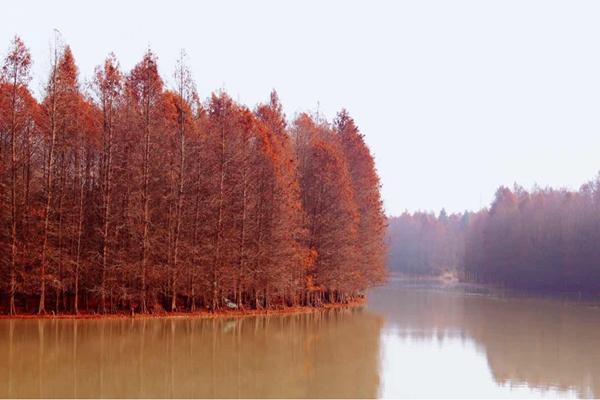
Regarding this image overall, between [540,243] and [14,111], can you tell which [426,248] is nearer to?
[540,243]

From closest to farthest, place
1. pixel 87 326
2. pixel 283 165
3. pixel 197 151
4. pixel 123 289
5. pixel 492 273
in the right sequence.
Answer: pixel 87 326
pixel 123 289
pixel 197 151
pixel 283 165
pixel 492 273

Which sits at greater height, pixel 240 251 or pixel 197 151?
pixel 197 151

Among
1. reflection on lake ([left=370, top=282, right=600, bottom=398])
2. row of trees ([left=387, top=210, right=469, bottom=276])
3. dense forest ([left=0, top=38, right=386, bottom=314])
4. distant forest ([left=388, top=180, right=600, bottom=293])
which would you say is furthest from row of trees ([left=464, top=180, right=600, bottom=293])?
dense forest ([left=0, top=38, right=386, bottom=314])

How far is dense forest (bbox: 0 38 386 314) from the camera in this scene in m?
33.1

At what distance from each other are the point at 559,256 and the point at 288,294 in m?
60.2

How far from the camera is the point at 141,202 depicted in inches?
1407

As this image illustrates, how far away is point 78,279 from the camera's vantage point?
112 feet

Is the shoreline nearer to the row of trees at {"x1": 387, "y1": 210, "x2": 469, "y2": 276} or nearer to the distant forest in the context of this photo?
the distant forest

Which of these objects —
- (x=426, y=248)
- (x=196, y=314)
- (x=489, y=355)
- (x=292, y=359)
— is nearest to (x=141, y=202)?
(x=196, y=314)

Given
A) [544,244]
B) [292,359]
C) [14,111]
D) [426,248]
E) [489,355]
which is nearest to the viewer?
[292,359]

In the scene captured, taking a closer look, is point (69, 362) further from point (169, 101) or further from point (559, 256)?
point (559, 256)

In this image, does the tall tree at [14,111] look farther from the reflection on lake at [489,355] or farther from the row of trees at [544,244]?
the row of trees at [544,244]

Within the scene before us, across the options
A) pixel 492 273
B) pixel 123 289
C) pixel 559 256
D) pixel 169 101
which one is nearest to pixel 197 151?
pixel 169 101

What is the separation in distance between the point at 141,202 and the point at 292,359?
1778 centimetres
